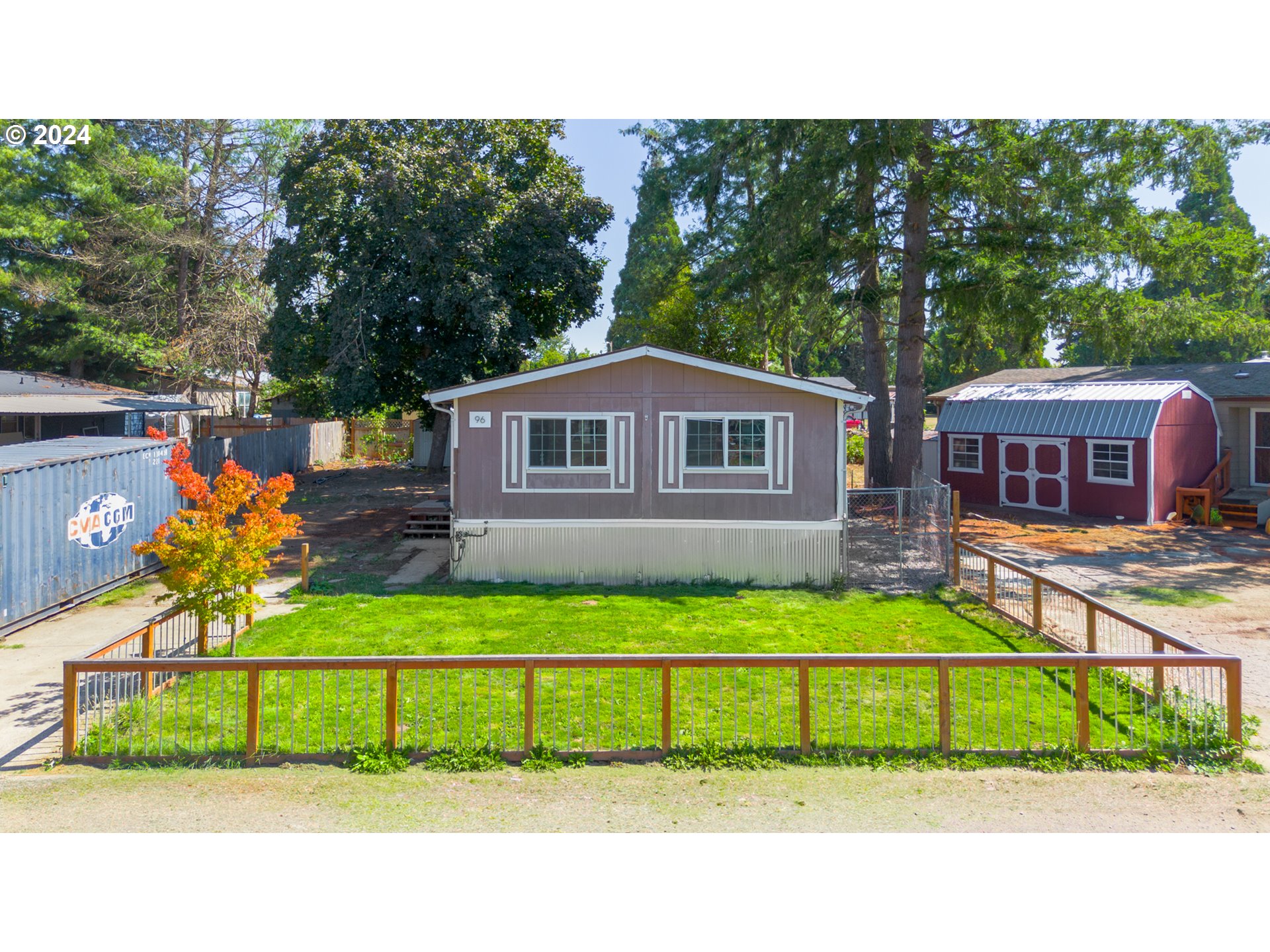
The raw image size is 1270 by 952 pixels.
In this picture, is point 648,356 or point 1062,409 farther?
point 1062,409

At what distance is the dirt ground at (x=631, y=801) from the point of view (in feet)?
18.0

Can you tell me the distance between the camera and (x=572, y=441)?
14227 mm

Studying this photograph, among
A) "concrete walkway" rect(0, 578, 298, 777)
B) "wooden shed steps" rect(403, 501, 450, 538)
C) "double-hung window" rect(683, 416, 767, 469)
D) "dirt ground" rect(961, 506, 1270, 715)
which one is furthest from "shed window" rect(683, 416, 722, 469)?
"concrete walkway" rect(0, 578, 298, 777)

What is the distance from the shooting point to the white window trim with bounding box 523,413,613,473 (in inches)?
558

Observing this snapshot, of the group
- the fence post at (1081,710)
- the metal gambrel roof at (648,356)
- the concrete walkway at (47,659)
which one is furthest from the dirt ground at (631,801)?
the metal gambrel roof at (648,356)

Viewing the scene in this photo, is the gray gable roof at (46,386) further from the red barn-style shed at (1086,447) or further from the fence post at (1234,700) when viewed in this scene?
the fence post at (1234,700)

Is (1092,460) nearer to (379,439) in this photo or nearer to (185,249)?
(379,439)

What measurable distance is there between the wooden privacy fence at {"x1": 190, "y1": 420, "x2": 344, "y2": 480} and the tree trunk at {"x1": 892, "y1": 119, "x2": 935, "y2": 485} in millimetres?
18214

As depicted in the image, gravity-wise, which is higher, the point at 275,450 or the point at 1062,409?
the point at 1062,409

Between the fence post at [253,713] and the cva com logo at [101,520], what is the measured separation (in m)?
7.42

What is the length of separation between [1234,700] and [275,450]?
91.0 ft

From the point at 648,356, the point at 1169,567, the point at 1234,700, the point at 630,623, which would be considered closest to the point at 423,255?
the point at 648,356

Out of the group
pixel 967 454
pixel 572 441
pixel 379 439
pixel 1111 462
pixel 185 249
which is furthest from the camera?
pixel 379 439
